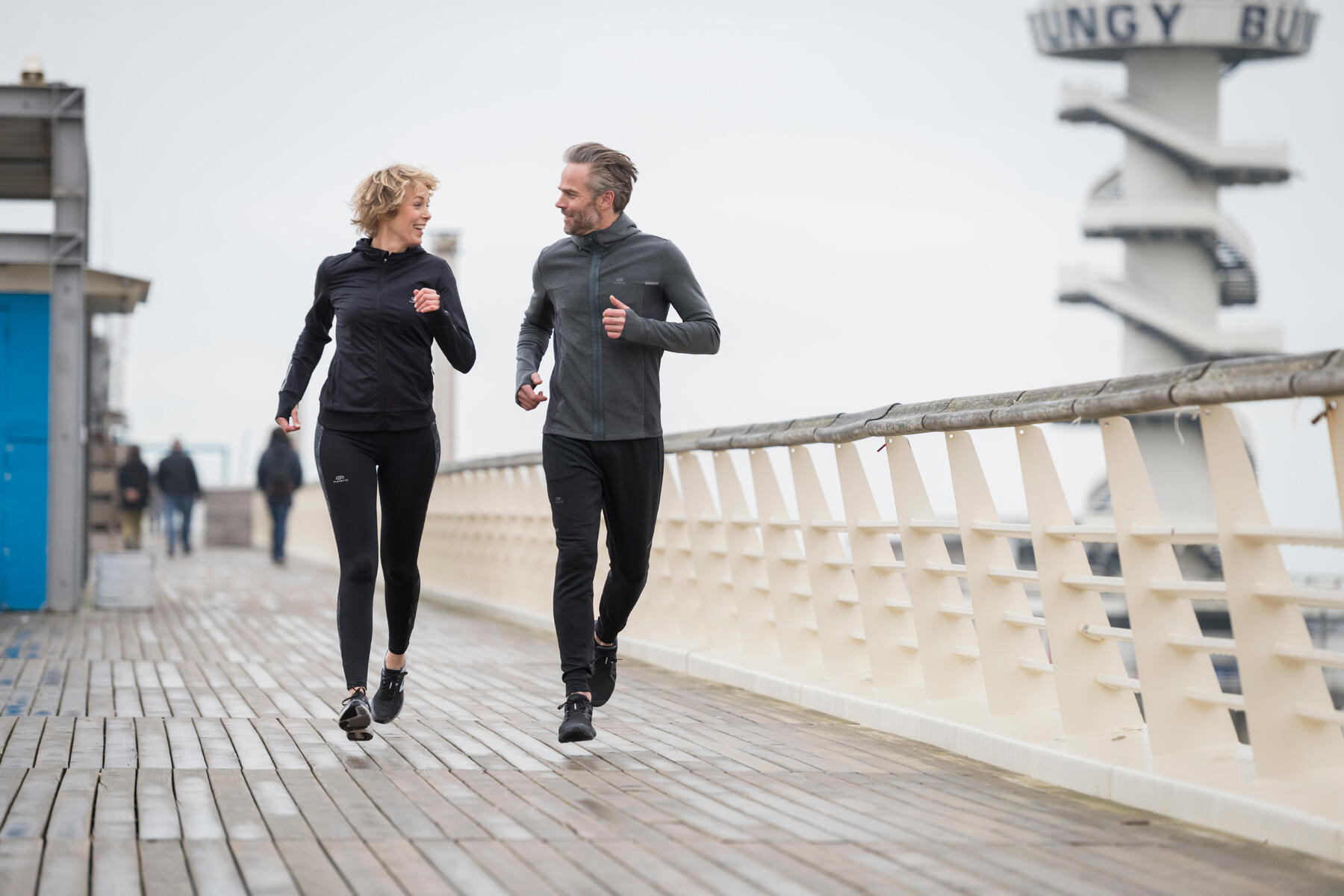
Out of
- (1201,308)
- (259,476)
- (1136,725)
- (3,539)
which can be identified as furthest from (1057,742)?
(1201,308)

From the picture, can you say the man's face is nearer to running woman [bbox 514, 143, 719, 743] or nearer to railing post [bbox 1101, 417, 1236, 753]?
running woman [bbox 514, 143, 719, 743]

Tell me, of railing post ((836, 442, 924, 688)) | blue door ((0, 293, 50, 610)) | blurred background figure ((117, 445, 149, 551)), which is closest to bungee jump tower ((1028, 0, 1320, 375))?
blurred background figure ((117, 445, 149, 551))

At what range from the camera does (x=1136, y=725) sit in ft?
18.2

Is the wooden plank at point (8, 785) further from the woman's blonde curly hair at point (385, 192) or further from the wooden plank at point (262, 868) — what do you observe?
the woman's blonde curly hair at point (385, 192)

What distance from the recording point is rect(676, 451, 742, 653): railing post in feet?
29.6

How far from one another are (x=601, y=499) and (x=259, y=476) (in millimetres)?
17635

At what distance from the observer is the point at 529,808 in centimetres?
474

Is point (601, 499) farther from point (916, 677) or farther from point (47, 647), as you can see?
point (47, 647)

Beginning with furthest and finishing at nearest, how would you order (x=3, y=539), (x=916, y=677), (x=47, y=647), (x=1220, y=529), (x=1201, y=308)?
(x=1201, y=308)
(x=3, y=539)
(x=47, y=647)
(x=916, y=677)
(x=1220, y=529)

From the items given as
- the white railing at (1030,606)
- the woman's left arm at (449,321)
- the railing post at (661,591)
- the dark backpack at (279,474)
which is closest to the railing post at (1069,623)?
the white railing at (1030,606)

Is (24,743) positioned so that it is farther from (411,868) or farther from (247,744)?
(411,868)

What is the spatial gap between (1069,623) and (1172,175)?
196 ft

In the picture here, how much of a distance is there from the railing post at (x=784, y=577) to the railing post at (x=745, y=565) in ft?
0.70

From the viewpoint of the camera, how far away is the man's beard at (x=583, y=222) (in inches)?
236
